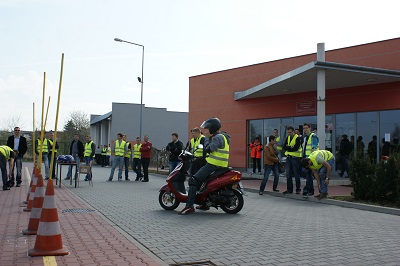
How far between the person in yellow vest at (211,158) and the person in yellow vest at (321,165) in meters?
3.02

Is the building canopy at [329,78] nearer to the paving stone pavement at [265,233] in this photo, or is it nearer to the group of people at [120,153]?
the group of people at [120,153]

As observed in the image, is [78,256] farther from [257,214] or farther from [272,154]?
[272,154]

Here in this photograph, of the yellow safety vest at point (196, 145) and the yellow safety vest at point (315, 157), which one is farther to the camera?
the yellow safety vest at point (315, 157)

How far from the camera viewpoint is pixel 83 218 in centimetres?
840

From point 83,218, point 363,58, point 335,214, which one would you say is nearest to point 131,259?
point 83,218

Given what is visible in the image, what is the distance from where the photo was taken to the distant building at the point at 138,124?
4678 cm

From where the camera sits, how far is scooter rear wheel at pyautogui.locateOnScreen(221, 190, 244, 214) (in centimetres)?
919

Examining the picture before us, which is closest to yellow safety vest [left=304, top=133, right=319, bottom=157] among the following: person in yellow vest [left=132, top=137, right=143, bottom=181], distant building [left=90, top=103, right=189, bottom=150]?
person in yellow vest [left=132, top=137, right=143, bottom=181]

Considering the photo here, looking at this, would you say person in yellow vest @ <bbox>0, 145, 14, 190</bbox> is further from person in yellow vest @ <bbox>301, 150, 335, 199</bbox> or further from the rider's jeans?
person in yellow vest @ <bbox>301, 150, 335, 199</bbox>

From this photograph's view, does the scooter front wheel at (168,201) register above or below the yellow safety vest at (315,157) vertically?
below

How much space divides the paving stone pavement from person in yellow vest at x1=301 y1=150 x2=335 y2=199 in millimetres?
678

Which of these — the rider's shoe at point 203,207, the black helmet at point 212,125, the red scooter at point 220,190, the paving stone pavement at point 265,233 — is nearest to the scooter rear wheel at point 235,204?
the red scooter at point 220,190

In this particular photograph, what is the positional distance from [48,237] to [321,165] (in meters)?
7.63

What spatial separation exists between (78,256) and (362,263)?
3384mm
